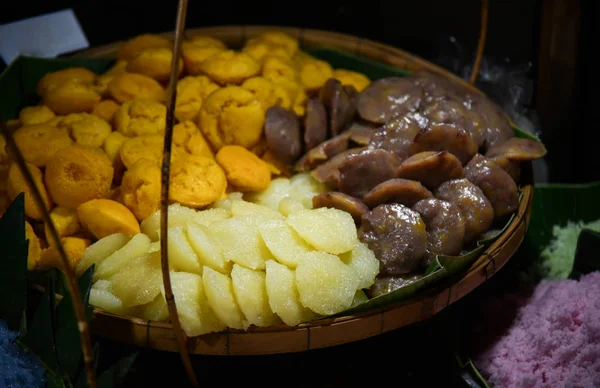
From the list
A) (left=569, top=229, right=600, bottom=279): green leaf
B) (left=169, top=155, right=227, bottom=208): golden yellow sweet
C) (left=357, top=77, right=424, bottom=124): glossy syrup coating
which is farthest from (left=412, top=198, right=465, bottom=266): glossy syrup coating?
(left=169, top=155, right=227, bottom=208): golden yellow sweet

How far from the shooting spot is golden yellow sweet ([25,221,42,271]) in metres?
2.31

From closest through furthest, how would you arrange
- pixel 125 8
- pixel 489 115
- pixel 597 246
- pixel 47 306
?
pixel 47 306
pixel 597 246
pixel 489 115
pixel 125 8

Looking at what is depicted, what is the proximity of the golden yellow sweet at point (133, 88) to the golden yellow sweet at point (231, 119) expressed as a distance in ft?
1.03

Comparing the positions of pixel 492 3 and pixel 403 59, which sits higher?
pixel 492 3

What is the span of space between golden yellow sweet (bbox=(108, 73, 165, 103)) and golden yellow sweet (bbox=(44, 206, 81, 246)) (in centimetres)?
75

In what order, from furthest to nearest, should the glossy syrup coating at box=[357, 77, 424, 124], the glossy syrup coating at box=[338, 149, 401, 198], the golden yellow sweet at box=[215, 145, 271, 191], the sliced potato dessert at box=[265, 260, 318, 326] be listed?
the glossy syrup coating at box=[357, 77, 424, 124] < the golden yellow sweet at box=[215, 145, 271, 191] < the glossy syrup coating at box=[338, 149, 401, 198] < the sliced potato dessert at box=[265, 260, 318, 326]

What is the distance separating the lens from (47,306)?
197 cm

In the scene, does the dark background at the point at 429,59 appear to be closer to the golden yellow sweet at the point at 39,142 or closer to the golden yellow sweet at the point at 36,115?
the golden yellow sweet at the point at 39,142

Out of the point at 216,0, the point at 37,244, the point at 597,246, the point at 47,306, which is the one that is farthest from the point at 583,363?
the point at 216,0

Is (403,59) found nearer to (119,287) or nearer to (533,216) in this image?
(533,216)

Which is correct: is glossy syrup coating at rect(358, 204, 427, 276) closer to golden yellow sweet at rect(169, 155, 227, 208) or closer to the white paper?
golden yellow sweet at rect(169, 155, 227, 208)

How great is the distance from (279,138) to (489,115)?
111cm

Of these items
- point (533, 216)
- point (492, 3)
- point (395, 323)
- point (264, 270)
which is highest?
point (492, 3)

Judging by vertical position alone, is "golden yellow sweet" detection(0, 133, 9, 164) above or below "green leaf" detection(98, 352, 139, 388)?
above
